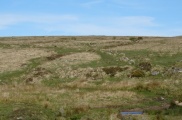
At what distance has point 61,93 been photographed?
38125mm

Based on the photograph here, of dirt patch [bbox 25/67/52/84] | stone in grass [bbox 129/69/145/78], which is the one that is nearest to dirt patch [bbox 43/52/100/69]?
dirt patch [bbox 25/67/52/84]

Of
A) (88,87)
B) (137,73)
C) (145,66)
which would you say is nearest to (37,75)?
(88,87)

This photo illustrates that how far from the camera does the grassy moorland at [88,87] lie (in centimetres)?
2803

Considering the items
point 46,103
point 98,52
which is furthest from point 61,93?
point 98,52

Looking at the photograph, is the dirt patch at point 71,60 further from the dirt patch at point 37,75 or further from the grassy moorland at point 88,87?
the dirt patch at point 37,75

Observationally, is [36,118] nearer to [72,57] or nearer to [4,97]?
[4,97]

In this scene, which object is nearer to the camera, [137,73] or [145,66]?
[137,73]

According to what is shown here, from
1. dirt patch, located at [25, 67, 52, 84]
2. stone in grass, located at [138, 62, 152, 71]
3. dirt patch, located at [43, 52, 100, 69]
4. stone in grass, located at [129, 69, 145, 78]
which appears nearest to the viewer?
stone in grass, located at [129, 69, 145, 78]

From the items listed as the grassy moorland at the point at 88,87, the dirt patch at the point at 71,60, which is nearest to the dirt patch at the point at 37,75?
the grassy moorland at the point at 88,87

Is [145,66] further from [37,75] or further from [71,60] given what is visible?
[37,75]

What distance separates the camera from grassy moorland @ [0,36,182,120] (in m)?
28.0

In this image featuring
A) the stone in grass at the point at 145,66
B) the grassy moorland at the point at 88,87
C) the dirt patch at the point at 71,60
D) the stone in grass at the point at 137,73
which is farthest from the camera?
the dirt patch at the point at 71,60

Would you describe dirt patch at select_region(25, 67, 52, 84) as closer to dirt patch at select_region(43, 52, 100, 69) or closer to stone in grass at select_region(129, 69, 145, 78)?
dirt patch at select_region(43, 52, 100, 69)

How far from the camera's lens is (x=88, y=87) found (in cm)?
4419
